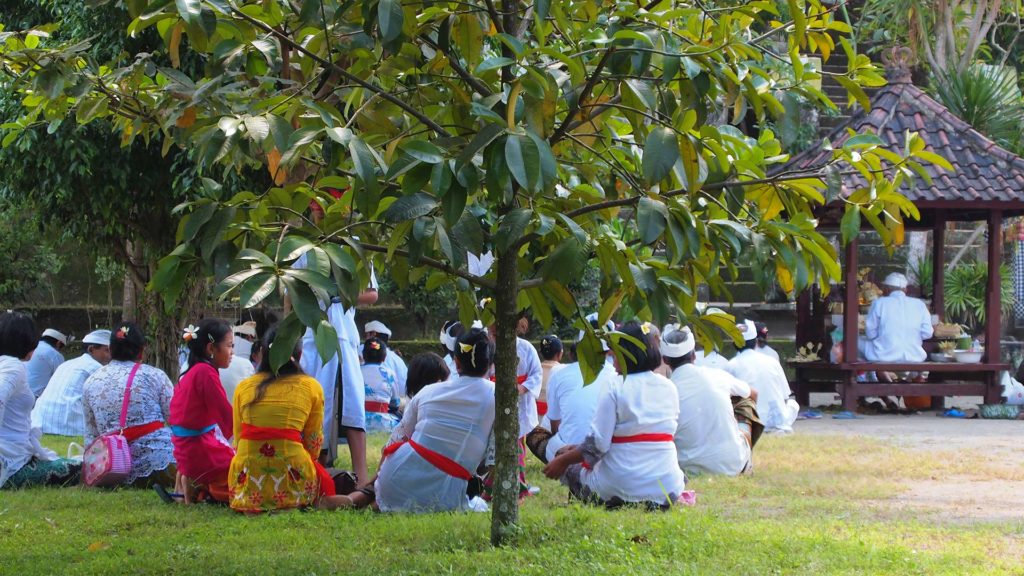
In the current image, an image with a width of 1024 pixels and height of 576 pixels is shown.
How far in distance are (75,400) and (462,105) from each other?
6.87 meters

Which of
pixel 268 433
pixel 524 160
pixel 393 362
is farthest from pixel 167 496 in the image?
pixel 524 160

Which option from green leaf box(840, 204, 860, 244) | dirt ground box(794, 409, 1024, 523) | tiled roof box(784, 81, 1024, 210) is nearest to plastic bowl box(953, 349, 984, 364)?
dirt ground box(794, 409, 1024, 523)

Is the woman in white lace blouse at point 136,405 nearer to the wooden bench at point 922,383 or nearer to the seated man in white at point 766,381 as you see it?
the seated man in white at point 766,381

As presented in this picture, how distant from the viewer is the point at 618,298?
14.3ft

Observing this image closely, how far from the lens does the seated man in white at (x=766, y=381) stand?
33.8ft

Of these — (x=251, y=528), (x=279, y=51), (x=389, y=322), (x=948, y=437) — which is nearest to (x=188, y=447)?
(x=251, y=528)

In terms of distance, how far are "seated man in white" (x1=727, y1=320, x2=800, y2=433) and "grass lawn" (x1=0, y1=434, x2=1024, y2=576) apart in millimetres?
3020

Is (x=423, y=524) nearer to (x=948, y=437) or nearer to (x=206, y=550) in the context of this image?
(x=206, y=550)

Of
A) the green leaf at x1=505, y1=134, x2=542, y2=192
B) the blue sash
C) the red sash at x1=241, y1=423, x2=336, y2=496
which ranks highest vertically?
the green leaf at x1=505, y1=134, x2=542, y2=192

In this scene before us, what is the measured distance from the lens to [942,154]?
12.3 m

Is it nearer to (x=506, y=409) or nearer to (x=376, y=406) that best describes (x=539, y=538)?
(x=506, y=409)

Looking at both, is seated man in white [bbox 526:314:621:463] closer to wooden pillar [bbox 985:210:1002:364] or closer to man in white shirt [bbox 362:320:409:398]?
man in white shirt [bbox 362:320:409:398]

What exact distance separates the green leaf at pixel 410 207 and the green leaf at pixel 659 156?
2.25ft

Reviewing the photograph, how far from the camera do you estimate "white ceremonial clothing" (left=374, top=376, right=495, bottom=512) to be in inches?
245
